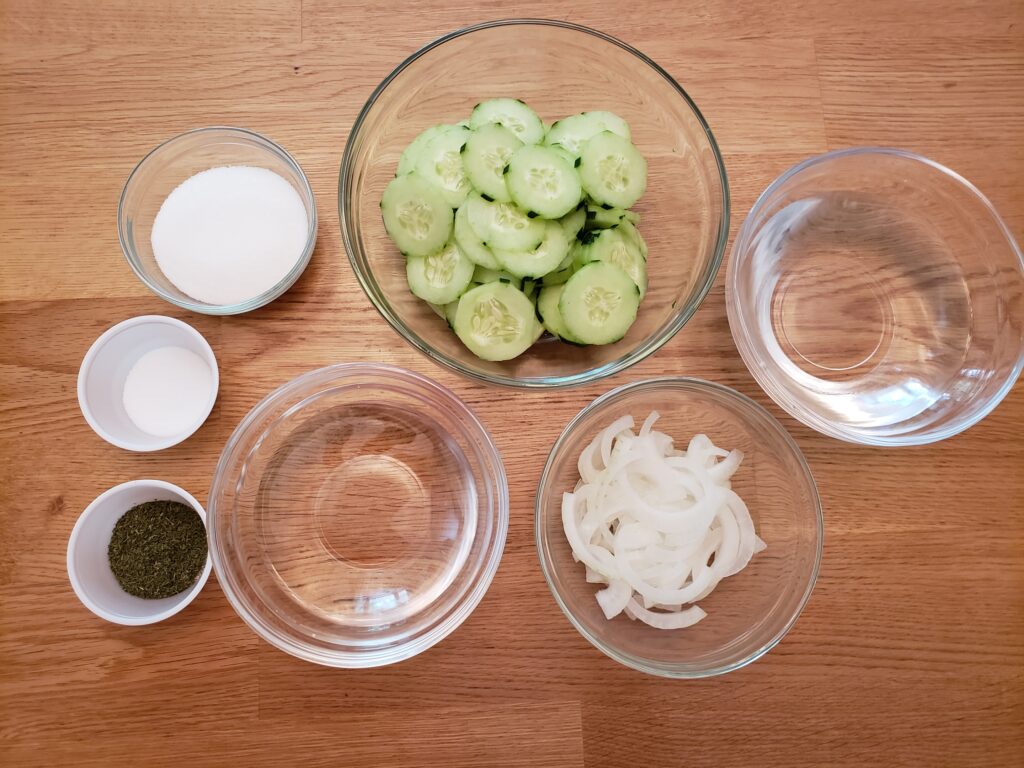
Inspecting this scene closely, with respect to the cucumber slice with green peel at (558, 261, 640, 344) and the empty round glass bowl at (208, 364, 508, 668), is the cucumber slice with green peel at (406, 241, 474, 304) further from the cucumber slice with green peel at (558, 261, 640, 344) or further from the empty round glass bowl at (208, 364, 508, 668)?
the empty round glass bowl at (208, 364, 508, 668)

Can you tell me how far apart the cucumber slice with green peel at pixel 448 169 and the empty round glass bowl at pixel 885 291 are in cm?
55

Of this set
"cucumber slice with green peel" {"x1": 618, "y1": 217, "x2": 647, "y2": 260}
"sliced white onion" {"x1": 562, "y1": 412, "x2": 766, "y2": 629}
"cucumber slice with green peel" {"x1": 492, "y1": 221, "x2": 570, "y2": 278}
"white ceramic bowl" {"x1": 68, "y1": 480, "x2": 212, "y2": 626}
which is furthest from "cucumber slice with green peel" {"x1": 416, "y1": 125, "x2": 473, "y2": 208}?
"white ceramic bowl" {"x1": 68, "y1": 480, "x2": 212, "y2": 626}

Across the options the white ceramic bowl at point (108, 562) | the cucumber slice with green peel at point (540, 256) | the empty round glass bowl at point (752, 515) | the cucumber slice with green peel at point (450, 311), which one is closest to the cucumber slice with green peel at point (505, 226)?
the cucumber slice with green peel at point (540, 256)

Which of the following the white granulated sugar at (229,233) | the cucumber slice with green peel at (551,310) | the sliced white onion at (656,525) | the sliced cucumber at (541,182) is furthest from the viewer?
the white granulated sugar at (229,233)

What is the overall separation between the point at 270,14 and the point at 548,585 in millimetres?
1234

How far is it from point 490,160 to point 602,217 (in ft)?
0.65

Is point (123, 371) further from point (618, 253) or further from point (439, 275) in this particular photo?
point (618, 253)

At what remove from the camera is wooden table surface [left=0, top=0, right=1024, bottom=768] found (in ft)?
4.33

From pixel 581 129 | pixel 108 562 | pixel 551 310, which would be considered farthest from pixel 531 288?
pixel 108 562

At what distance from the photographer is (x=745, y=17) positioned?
139cm

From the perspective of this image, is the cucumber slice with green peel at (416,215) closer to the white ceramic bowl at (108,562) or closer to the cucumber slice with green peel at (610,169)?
the cucumber slice with green peel at (610,169)

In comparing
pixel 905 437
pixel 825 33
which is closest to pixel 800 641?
pixel 905 437

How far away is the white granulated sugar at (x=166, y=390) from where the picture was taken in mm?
1331

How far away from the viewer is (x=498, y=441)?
132cm
